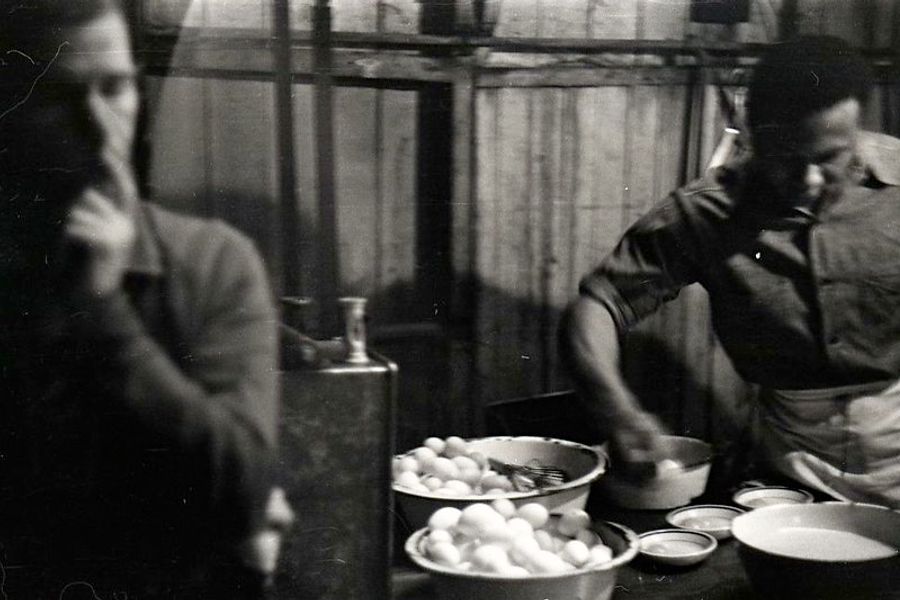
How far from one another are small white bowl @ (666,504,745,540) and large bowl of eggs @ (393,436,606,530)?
18 centimetres

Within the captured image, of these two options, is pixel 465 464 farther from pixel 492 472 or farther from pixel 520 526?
pixel 520 526

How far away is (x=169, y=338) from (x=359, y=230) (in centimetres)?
36

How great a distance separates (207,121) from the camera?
157 cm

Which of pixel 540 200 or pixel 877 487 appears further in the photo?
pixel 877 487

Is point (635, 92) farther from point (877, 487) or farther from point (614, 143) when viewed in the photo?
point (877, 487)

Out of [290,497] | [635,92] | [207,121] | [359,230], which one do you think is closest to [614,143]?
[635,92]

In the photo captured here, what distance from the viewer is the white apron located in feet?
6.16

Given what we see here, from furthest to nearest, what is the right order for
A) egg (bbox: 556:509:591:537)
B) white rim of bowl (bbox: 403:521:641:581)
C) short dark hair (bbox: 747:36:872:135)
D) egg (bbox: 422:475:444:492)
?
short dark hair (bbox: 747:36:872:135) → egg (bbox: 422:475:444:492) → egg (bbox: 556:509:591:537) → white rim of bowl (bbox: 403:521:641:581)

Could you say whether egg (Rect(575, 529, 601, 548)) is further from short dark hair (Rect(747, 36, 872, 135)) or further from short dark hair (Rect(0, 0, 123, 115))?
short dark hair (Rect(0, 0, 123, 115))

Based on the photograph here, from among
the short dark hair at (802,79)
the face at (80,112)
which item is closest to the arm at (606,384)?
the short dark hair at (802,79)

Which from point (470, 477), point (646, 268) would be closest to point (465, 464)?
point (470, 477)

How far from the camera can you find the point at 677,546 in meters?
1.61

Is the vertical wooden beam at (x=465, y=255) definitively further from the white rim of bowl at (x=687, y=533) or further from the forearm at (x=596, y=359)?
the white rim of bowl at (x=687, y=533)

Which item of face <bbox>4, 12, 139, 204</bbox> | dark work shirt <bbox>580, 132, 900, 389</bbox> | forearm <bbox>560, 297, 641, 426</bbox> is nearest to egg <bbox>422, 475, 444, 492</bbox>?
forearm <bbox>560, 297, 641, 426</bbox>
